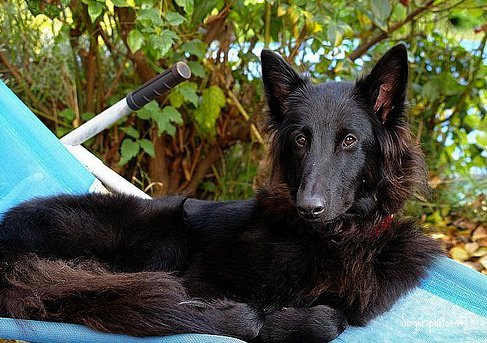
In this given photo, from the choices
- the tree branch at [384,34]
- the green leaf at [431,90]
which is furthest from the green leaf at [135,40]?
the green leaf at [431,90]

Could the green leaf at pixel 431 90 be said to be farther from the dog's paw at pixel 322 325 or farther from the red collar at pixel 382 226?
the dog's paw at pixel 322 325

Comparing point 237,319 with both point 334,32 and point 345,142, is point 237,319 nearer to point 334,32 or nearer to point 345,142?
point 345,142

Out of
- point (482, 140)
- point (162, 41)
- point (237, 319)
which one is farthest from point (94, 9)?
point (482, 140)

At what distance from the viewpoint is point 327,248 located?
2.39 metres

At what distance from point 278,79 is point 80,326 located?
1092 millimetres

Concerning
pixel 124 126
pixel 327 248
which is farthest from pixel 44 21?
pixel 327 248

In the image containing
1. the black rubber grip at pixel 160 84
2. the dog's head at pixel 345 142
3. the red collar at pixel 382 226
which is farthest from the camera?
the black rubber grip at pixel 160 84

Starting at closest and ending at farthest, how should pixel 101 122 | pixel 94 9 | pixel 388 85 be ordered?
pixel 388 85, pixel 101 122, pixel 94 9

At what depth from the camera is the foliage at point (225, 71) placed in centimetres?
371

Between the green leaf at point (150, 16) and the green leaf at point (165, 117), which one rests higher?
the green leaf at point (150, 16)

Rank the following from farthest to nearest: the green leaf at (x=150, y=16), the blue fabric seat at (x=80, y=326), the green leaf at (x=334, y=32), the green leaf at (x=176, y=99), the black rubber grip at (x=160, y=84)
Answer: the green leaf at (x=176, y=99) → the green leaf at (x=334, y=32) → the green leaf at (x=150, y=16) → the black rubber grip at (x=160, y=84) → the blue fabric seat at (x=80, y=326)

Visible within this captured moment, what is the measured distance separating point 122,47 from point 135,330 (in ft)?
8.81

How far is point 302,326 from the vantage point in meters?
2.12

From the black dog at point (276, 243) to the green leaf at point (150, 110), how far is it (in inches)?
44.3
